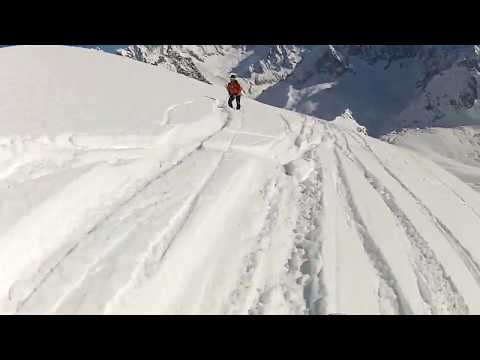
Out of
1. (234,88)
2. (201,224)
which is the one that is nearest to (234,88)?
(234,88)

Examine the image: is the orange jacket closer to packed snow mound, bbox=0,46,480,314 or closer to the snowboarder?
the snowboarder

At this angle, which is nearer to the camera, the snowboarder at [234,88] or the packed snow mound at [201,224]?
the packed snow mound at [201,224]

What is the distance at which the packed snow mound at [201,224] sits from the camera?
14.1 feet

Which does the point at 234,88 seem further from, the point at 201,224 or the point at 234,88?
the point at 201,224

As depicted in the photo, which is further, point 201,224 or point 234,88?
point 234,88

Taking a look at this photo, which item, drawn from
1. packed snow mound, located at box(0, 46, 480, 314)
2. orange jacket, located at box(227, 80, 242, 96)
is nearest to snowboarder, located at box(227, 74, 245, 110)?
orange jacket, located at box(227, 80, 242, 96)

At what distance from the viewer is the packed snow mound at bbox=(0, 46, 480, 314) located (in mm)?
4285

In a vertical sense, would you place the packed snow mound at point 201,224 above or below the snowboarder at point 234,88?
below

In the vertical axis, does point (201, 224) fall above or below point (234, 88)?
below

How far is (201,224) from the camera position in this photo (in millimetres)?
5672

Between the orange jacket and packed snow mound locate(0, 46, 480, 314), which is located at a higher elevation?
the orange jacket

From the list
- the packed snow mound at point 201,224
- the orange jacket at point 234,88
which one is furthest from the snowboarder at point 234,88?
the packed snow mound at point 201,224

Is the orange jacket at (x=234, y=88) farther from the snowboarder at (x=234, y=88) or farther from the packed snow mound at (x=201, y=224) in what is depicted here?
the packed snow mound at (x=201, y=224)
